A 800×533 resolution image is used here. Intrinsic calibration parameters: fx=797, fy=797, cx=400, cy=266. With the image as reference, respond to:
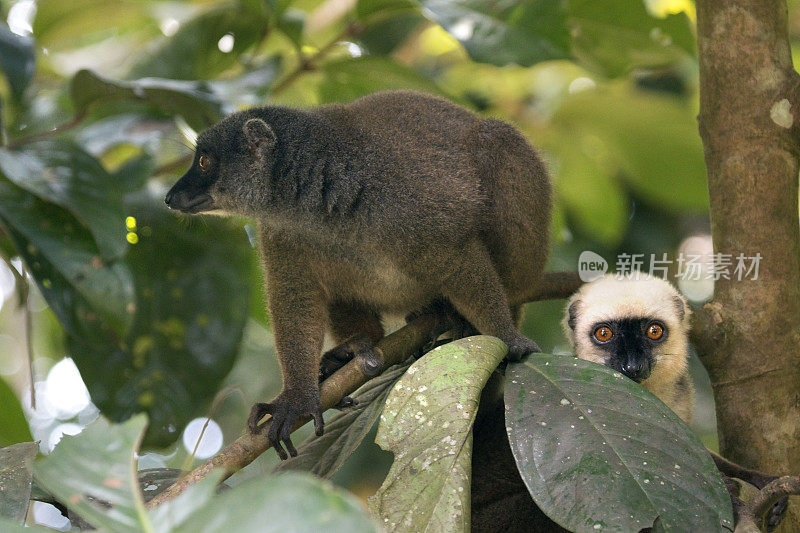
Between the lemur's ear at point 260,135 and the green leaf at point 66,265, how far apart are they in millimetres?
790

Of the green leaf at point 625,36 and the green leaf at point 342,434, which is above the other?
the green leaf at point 625,36

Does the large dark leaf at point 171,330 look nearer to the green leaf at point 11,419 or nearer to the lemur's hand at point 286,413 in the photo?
the green leaf at point 11,419

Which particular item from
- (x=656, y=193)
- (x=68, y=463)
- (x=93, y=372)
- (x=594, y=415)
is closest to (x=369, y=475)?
(x=93, y=372)

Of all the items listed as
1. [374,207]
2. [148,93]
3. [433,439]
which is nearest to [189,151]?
[148,93]

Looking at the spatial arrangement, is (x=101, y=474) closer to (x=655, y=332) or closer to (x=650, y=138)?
(x=655, y=332)

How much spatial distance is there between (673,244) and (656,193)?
1178 mm

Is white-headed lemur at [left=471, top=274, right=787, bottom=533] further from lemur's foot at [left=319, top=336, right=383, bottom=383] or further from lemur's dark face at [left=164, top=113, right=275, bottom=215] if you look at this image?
lemur's dark face at [left=164, top=113, right=275, bottom=215]

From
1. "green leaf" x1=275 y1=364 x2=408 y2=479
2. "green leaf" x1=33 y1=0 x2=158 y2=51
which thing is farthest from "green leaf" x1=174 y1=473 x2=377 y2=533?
"green leaf" x1=33 y1=0 x2=158 y2=51

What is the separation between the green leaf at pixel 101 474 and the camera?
1.21 m

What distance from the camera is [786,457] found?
2.84 m

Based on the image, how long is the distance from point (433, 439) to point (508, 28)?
2.41 m

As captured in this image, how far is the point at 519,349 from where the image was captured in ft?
8.79

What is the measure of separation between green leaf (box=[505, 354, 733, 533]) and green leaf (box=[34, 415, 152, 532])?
3.41 ft

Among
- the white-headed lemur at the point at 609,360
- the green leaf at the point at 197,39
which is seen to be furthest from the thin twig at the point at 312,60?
the white-headed lemur at the point at 609,360
